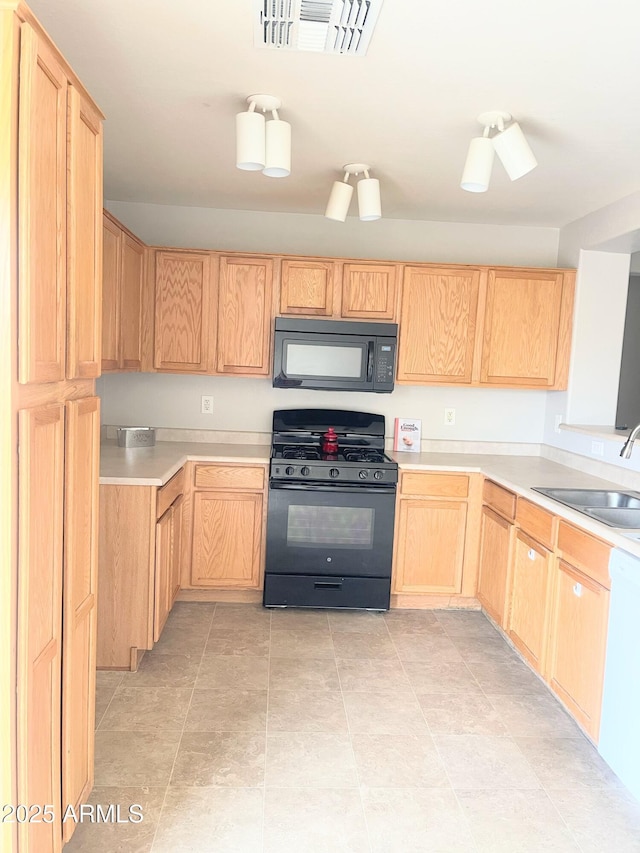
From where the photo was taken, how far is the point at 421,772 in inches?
85.7

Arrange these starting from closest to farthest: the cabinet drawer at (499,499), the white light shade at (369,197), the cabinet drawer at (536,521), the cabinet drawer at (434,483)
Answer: the cabinet drawer at (536,521) → the white light shade at (369,197) → the cabinet drawer at (499,499) → the cabinet drawer at (434,483)

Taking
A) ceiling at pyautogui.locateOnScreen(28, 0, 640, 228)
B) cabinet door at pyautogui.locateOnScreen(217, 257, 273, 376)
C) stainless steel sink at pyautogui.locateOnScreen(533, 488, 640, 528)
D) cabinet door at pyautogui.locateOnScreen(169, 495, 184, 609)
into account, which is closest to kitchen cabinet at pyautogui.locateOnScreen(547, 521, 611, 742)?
stainless steel sink at pyautogui.locateOnScreen(533, 488, 640, 528)

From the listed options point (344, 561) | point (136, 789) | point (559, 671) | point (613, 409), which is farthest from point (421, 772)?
point (613, 409)

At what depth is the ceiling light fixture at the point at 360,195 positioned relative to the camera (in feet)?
9.73

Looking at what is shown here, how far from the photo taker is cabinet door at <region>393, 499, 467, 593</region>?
360 centimetres

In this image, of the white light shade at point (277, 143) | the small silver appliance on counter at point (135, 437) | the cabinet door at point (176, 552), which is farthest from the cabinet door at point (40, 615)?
the small silver appliance on counter at point (135, 437)

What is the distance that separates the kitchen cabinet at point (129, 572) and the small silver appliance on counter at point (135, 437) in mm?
773

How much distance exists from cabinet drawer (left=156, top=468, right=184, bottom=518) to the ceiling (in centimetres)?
157

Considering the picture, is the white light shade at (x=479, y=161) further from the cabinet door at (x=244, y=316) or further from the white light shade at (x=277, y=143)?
the cabinet door at (x=244, y=316)

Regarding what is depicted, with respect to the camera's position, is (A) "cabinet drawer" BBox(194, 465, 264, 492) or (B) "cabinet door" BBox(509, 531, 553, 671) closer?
(B) "cabinet door" BBox(509, 531, 553, 671)

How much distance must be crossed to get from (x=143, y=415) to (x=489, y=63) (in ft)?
9.31

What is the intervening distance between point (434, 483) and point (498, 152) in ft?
6.04

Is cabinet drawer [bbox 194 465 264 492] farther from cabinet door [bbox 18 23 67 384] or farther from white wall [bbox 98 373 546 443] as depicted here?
cabinet door [bbox 18 23 67 384]

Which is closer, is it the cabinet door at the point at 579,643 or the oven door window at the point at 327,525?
the cabinet door at the point at 579,643
